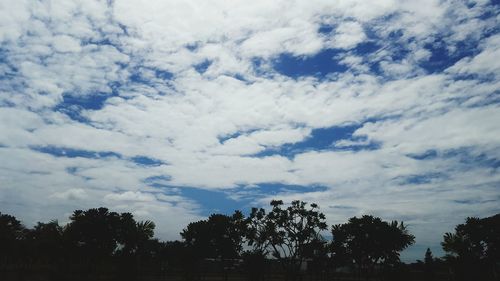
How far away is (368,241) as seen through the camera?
52.2 metres

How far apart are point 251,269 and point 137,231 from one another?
2723 cm

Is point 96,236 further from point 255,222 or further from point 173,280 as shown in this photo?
point 255,222

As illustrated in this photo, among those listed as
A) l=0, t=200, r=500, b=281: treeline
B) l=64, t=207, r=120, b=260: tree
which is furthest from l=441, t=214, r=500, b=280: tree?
l=64, t=207, r=120, b=260: tree

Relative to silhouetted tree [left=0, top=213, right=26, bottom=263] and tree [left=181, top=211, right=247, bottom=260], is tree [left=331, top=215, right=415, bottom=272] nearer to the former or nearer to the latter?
tree [left=181, top=211, right=247, bottom=260]

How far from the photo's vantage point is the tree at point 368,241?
164 ft

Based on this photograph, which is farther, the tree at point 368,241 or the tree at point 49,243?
the tree at point 49,243

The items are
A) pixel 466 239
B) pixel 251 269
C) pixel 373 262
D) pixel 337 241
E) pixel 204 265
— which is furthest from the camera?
pixel 204 265

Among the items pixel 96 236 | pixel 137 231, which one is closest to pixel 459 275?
pixel 137 231

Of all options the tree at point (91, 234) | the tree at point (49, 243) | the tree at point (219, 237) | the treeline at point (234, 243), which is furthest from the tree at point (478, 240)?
the tree at point (49, 243)

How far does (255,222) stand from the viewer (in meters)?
59.2

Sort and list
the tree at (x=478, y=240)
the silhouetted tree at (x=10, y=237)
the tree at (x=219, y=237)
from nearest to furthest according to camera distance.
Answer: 1. the tree at (x=478, y=240)
2. the silhouetted tree at (x=10, y=237)
3. the tree at (x=219, y=237)

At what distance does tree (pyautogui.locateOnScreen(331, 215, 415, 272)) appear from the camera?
5006 cm

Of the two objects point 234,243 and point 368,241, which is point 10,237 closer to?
point 234,243

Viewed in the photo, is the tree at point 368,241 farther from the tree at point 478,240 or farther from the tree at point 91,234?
the tree at point 91,234
